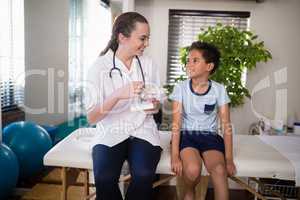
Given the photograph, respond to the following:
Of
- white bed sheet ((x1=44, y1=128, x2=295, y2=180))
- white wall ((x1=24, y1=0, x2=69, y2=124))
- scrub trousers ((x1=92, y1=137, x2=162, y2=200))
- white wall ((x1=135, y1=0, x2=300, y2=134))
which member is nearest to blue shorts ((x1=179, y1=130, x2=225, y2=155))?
white bed sheet ((x1=44, y1=128, x2=295, y2=180))

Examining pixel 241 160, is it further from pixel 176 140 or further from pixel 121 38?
pixel 121 38

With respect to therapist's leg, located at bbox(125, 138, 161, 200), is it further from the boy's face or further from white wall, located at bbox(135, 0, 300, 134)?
white wall, located at bbox(135, 0, 300, 134)

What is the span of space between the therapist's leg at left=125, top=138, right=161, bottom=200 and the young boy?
16cm

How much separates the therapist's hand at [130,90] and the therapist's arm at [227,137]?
52 cm

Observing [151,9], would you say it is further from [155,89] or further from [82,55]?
[155,89]

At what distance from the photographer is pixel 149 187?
1.37 meters

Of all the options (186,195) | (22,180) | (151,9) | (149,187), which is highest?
(151,9)

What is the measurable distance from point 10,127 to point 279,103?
8.74ft

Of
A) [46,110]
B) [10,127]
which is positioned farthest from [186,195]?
[46,110]

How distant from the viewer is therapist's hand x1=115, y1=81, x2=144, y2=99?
1401mm

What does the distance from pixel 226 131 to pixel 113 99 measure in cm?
64

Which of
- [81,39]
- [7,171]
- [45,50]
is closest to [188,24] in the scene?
[81,39]

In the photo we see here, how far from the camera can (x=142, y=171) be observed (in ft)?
4.44

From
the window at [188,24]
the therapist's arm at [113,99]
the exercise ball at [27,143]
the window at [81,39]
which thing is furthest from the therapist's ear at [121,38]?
the window at [81,39]
